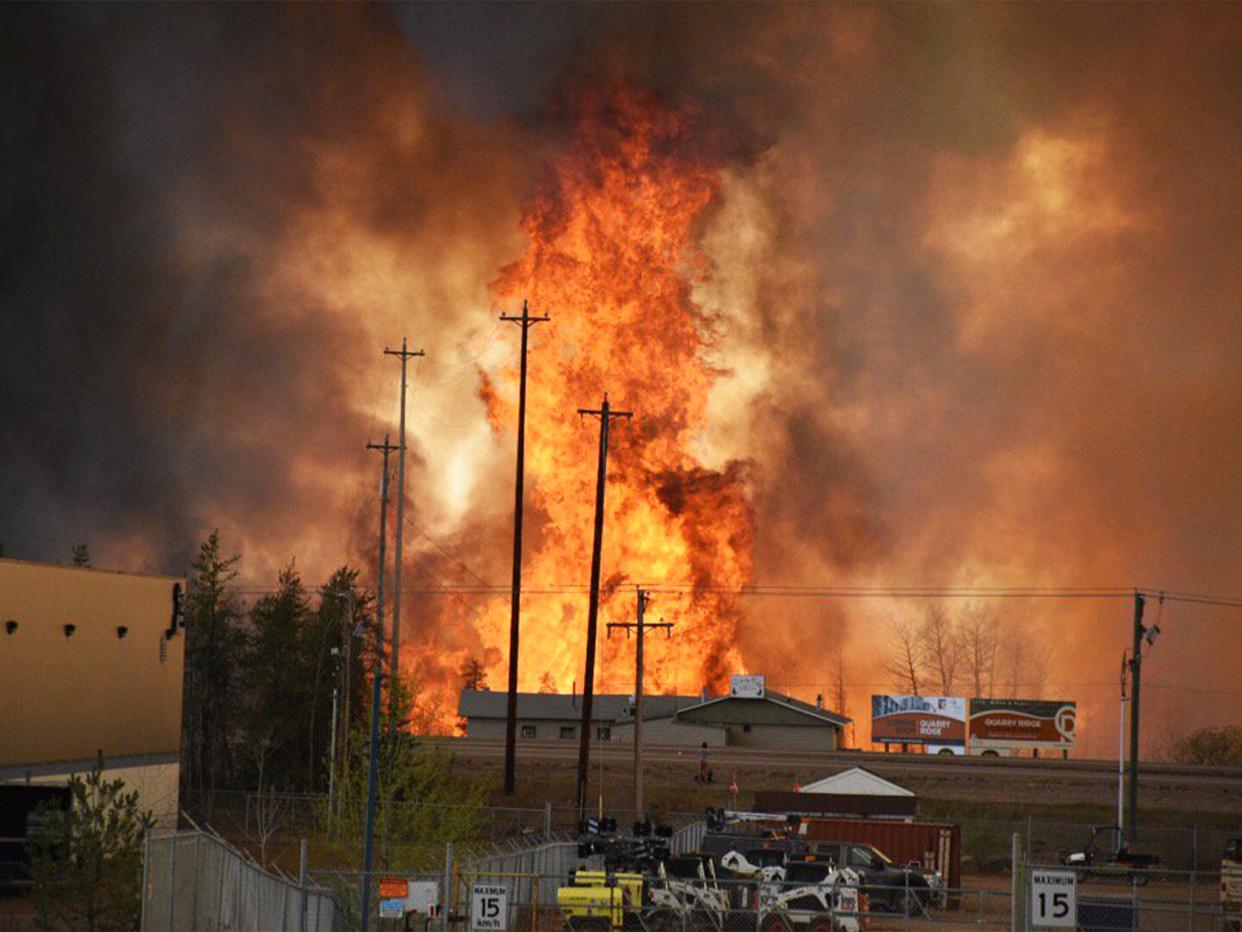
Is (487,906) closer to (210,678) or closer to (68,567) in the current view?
(68,567)

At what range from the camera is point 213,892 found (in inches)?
1244

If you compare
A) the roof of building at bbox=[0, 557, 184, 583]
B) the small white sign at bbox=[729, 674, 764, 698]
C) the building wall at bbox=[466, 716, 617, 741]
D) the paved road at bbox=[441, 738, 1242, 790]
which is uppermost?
the roof of building at bbox=[0, 557, 184, 583]

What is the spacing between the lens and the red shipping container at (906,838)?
60781 mm

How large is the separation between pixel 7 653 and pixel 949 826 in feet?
107

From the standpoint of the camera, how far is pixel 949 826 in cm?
6191

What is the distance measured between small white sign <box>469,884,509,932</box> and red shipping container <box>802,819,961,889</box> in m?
30.3

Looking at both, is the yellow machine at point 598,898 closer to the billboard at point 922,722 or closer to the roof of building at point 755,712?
the roof of building at point 755,712

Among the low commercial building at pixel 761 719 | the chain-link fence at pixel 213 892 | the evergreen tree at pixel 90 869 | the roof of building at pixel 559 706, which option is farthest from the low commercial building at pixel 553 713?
the evergreen tree at pixel 90 869

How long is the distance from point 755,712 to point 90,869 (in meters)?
80.0

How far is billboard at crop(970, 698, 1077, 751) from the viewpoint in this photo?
365 feet

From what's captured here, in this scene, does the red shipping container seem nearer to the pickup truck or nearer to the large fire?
the pickup truck

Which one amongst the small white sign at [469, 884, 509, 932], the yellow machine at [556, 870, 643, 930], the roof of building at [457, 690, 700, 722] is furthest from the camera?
the roof of building at [457, 690, 700, 722]

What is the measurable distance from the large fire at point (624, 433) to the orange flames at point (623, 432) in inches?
4.1

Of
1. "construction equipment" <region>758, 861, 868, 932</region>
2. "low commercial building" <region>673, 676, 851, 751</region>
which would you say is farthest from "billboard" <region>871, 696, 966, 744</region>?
"construction equipment" <region>758, 861, 868, 932</region>
